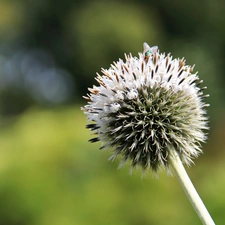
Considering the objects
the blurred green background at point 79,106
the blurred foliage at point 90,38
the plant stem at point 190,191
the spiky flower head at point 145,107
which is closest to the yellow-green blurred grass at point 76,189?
the blurred green background at point 79,106

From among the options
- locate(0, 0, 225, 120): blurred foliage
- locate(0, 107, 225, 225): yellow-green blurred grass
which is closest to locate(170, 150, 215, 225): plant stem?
locate(0, 107, 225, 225): yellow-green blurred grass

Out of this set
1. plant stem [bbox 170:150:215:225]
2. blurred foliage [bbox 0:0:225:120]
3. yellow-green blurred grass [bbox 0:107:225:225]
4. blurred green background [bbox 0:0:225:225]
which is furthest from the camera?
blurred foliage [bbox 0:0:225:120]

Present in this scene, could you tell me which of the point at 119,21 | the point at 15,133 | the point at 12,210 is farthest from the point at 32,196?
the point at 119,21

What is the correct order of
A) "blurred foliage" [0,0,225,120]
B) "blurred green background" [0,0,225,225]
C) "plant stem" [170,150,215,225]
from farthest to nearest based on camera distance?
"blurred foliage" [0,0,225,120], "blurred green background" [0,0,225,225], "plant stem" [170,150,215,225]

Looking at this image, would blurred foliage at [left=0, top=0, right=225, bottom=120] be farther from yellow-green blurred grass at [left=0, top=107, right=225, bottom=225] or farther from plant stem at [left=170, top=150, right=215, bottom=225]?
plant stem at [left=170, top=150, right=215, bottom=225]

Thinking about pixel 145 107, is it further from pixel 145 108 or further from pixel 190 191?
pixel 190 191
